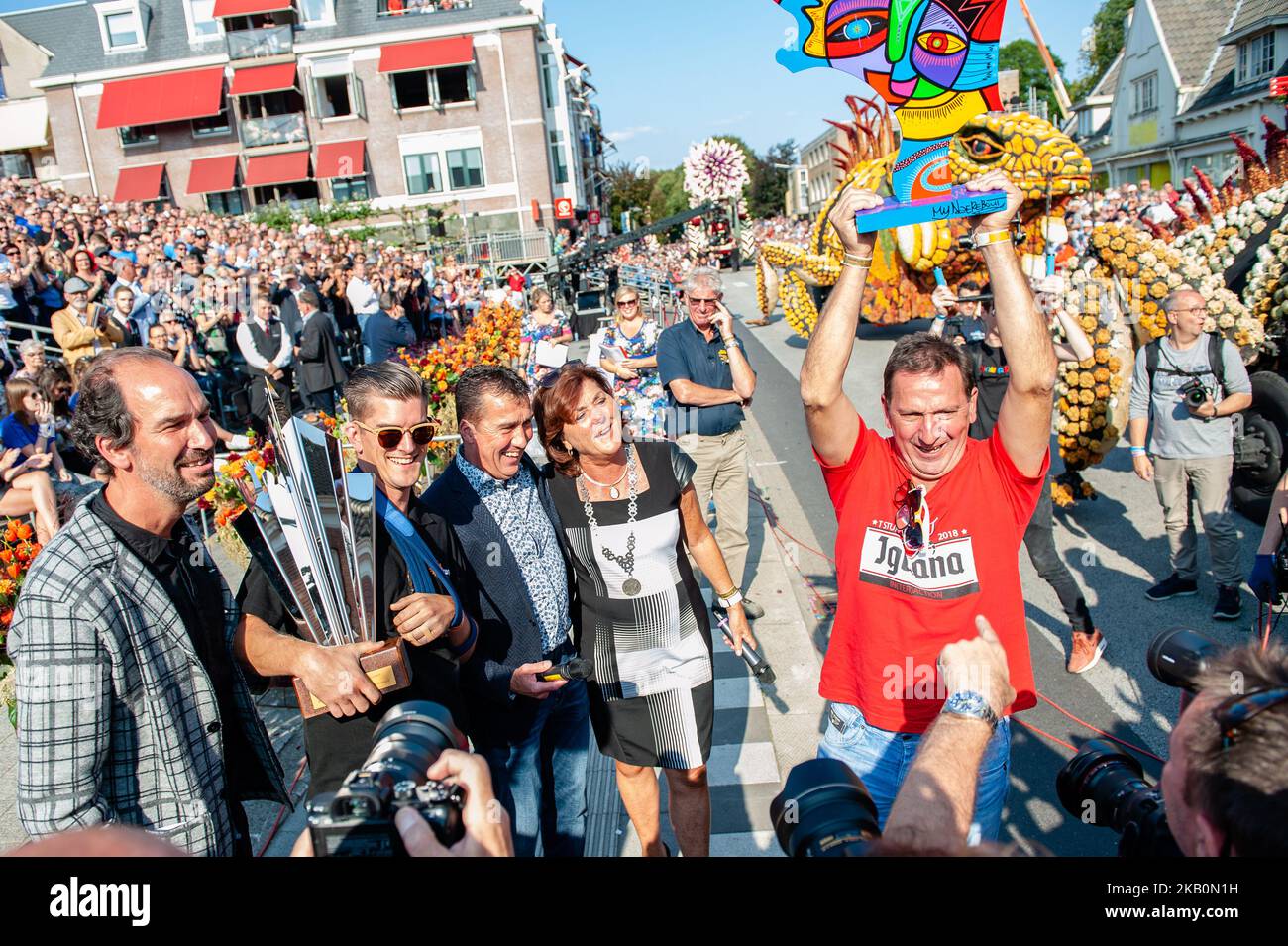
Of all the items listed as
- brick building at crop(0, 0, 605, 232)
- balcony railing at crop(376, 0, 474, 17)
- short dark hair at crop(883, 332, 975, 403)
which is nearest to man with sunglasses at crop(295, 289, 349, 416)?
short dark hair at crop(883, 332, 975, 403)

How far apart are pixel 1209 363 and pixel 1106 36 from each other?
66.2 metres

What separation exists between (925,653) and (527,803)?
55.9 inches

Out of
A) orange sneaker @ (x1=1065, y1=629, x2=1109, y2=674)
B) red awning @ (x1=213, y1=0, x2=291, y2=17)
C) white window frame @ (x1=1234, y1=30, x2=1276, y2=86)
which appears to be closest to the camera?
orange sneaker @ (x1=1065, y1=629, x2=1109, y2=674)

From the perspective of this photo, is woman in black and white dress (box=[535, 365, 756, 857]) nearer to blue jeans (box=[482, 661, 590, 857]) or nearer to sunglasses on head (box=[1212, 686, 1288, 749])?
blue jeans (box=[482, 661, 590, 857])

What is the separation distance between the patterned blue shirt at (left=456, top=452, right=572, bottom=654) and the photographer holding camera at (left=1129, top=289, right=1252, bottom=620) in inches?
152

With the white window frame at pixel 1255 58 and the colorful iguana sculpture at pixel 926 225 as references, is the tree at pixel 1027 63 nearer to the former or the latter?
the white window frame at pixel 1255 58

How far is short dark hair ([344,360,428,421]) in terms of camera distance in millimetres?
2533

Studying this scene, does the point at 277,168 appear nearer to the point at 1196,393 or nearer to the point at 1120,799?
the point at 1196,393

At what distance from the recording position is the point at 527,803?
279 cm

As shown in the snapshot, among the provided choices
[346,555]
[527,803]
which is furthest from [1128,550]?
[346,555]

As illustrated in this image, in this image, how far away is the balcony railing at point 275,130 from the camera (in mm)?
33625

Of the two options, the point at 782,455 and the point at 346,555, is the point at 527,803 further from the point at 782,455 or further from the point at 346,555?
the point at 782,455

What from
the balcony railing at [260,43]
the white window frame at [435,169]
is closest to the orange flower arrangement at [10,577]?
the white window frame at [435,169]

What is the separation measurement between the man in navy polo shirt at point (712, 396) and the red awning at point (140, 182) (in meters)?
36.5
